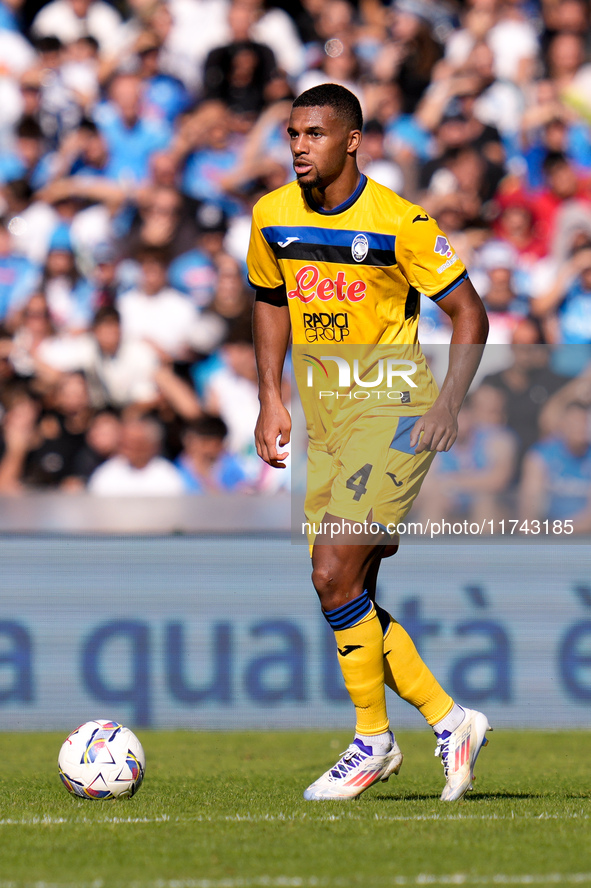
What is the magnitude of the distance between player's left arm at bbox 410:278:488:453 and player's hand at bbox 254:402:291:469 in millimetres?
500

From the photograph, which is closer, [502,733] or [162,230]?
[502,733]

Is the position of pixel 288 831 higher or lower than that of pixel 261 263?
lower

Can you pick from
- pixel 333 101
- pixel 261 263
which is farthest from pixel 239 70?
pixel 333 101

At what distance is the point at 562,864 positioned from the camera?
3.56 m

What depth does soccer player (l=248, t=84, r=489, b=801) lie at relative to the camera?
4746 mm

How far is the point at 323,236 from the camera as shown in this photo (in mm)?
4863

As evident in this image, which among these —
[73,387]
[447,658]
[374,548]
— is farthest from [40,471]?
[374,548]

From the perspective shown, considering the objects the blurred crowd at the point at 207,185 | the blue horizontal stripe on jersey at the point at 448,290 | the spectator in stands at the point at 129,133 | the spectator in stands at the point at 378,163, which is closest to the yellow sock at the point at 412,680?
the blue horizontal stripe on jersey at the point at 448,290

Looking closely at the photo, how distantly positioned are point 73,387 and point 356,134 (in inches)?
195

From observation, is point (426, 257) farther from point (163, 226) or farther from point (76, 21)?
point (76, 21)

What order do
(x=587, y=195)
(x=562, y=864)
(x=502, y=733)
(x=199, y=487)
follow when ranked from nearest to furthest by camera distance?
(x=562, y=864) < (x=502, y=733) < (x=199, y=487) < (x=587, y=195)

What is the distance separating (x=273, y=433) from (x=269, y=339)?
457 mm

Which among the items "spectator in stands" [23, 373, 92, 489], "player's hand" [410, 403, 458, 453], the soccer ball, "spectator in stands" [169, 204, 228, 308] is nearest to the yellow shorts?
"player's hand" [410, 403, 458, 453]

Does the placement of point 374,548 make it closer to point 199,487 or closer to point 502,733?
point 502,733
